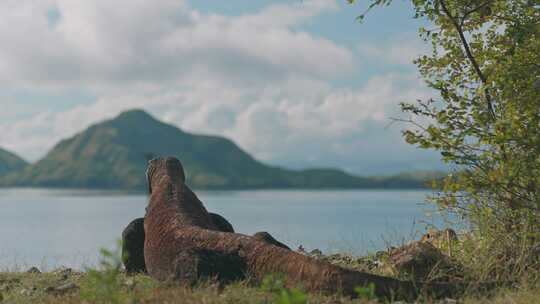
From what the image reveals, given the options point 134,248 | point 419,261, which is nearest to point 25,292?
point 134,248

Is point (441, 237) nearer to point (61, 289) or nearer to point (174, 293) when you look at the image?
point (174, 293)

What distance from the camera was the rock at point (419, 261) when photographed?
1401cm

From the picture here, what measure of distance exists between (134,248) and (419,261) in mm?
6668

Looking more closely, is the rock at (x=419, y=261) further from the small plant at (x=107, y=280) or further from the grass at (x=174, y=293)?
the small plant at (x=107, y=280)

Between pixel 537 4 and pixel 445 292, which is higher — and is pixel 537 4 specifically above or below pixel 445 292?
above

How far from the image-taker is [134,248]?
16.6 metres

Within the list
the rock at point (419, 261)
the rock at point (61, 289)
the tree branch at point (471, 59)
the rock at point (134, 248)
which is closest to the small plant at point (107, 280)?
the rock at point (61, 289)

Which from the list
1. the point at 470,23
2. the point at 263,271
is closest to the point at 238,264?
the point at 263,271

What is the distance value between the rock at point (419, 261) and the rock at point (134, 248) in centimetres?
602

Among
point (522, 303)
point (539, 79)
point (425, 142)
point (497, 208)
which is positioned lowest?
point (522, 303)

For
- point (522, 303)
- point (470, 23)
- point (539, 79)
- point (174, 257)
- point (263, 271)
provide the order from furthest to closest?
point (470, 23) < point (539, 79) < point (174, 257) < point (263, 271) < point (522, 303)

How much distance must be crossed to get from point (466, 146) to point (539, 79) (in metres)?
2.07

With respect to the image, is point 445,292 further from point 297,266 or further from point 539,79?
point 539,79

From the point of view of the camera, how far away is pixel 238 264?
13.0 metres
